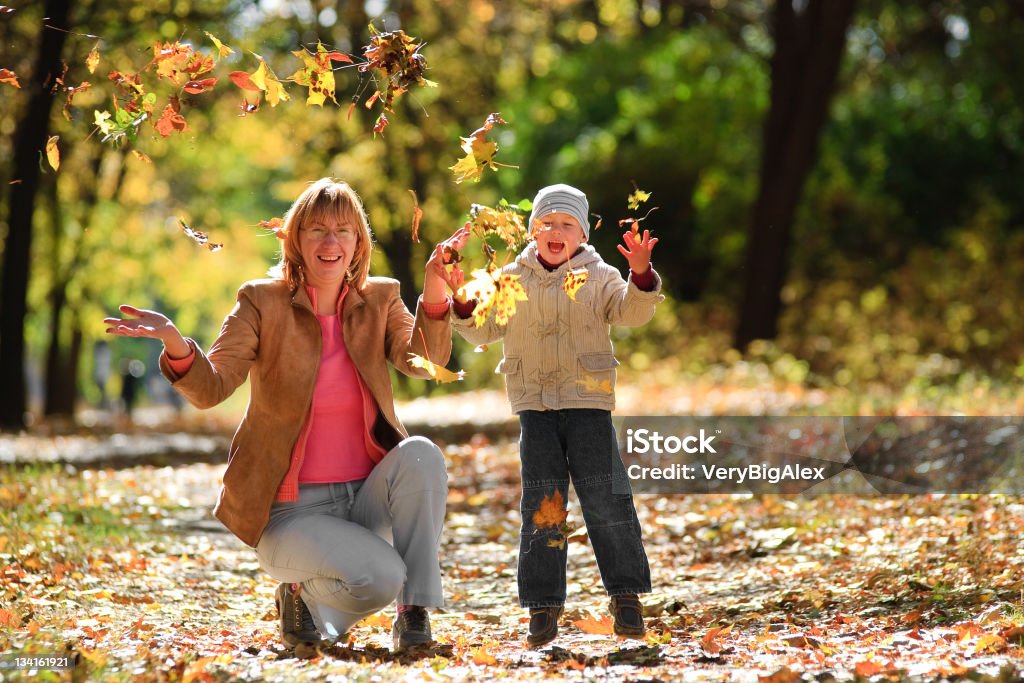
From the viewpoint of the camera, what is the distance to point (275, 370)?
16.7 feet

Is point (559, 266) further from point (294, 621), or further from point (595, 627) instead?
point (294, 621)

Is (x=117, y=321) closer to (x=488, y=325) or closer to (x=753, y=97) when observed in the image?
(x=488, y=325)

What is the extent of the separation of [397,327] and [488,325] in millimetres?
373

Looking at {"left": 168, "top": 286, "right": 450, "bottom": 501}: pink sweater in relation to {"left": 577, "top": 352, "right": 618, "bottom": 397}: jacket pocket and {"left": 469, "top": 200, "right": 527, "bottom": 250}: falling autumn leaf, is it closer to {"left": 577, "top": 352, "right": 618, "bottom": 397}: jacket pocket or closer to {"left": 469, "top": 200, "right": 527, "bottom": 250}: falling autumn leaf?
{"left": 469, "top": 200, "right": 527, "bottom": 250}: falling autumn leaf

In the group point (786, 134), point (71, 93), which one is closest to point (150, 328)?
point (71, 93)

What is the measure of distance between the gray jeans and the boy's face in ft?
3.14

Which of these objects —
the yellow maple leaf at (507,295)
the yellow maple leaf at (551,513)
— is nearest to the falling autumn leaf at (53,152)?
the yellow maple leaf at (507,295)

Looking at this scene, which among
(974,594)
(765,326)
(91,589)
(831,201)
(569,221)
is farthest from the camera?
(831,201)

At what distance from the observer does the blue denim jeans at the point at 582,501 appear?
209 inches

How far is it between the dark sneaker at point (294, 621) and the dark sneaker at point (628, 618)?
120cm

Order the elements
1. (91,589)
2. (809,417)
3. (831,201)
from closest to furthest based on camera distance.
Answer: (91,589)
(809,417)
(831,201)

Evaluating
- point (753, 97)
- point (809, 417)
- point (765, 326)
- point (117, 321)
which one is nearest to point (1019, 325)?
point (765, 326)

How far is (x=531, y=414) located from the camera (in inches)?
212

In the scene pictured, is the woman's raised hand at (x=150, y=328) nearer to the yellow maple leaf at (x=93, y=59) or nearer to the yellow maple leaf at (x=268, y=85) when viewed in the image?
the yellow maple leaf at (x=268, y=85)
